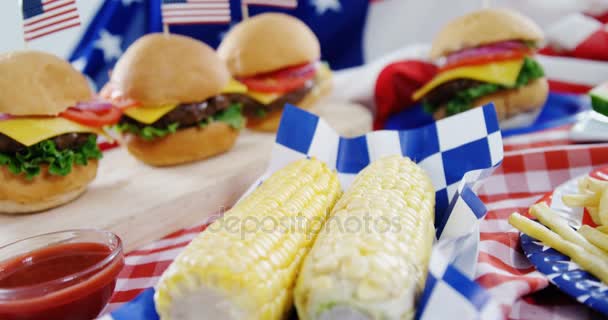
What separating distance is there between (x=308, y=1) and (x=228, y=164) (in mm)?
2306

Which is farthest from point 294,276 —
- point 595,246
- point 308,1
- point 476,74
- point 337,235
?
point 308,1

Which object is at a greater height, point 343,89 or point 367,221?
point 367,221

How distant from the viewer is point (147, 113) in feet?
8.39

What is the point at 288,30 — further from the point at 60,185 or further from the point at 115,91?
the point at 60,185

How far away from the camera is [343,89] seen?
12.7 feet

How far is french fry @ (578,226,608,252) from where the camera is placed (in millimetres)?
1365

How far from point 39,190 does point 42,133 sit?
0.79 feet

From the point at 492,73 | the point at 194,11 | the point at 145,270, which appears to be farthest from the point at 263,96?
the point at 145,270

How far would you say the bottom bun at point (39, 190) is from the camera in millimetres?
2086

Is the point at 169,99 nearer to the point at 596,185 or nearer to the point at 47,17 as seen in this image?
the point at 47,17

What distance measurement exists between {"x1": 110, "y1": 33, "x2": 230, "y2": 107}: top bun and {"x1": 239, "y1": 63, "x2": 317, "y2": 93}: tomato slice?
1.48 feet

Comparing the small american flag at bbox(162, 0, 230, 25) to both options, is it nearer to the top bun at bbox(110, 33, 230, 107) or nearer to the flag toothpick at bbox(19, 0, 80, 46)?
the top bun at bbox(110, 33, 230, 107)

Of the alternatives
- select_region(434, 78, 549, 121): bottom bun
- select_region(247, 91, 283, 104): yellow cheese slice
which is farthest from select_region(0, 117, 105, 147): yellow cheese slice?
select_region(434, 78, 549, 121): bottom bun

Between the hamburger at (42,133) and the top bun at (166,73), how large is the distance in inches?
11.6
